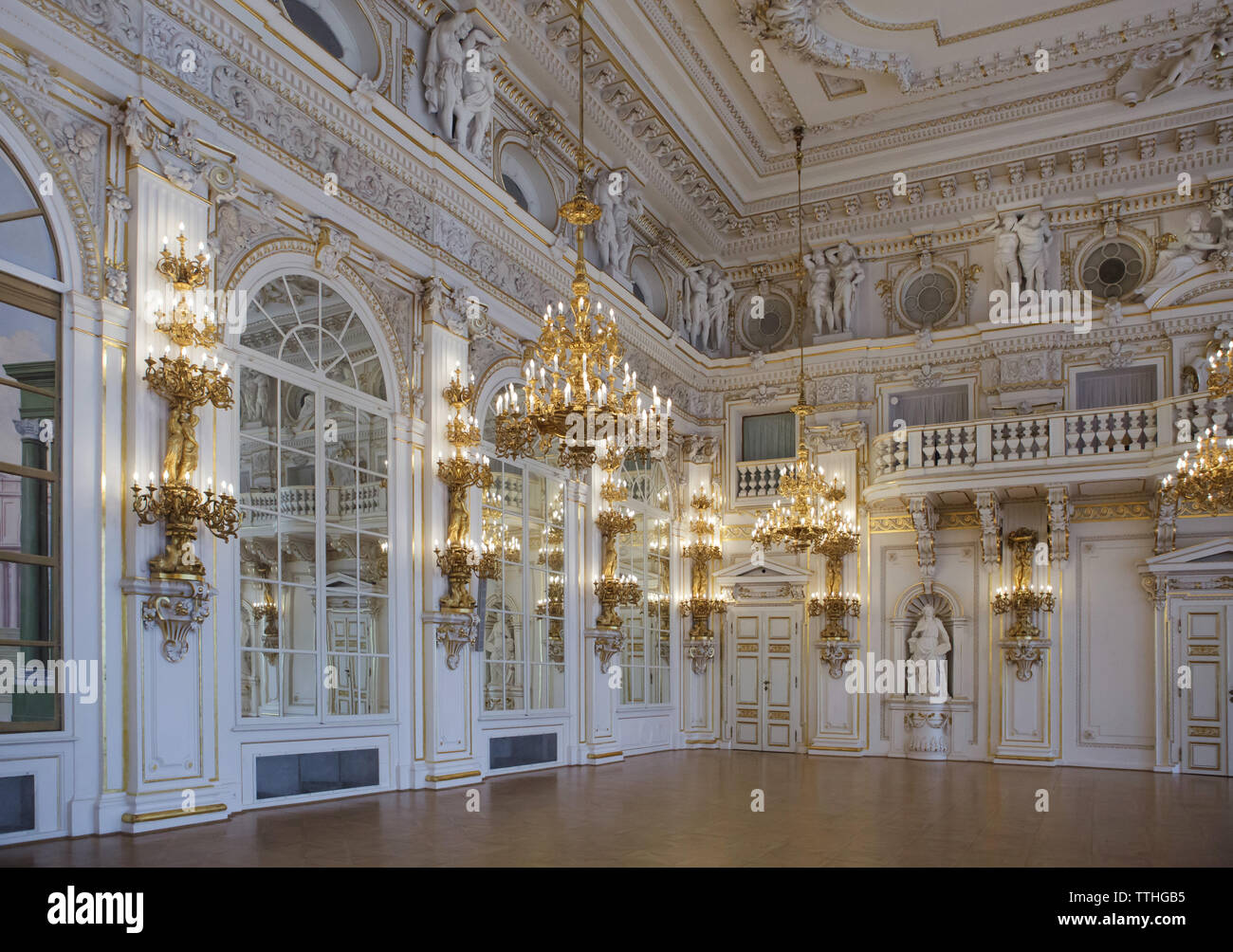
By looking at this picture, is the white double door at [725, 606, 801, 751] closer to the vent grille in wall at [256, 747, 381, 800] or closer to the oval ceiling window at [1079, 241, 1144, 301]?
the oval ceiling window at [1079, 241, 1144, 301]

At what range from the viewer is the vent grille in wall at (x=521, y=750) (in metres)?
11.9

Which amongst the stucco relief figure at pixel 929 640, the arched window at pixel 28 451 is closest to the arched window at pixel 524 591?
the arched window at pixel 28 451

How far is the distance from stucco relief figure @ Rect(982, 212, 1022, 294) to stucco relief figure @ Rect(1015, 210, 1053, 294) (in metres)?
0.08

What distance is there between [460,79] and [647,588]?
26.1ft

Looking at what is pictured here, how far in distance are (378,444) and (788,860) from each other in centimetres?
568

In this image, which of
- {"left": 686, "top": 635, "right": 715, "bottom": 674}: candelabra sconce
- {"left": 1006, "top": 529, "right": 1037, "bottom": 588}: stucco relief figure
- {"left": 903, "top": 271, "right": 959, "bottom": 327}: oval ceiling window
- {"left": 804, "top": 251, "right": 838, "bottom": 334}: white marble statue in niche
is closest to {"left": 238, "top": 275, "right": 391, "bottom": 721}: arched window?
{"left": 686, "top": 635, "right": 715, "bottom": 674}: candelabra sconce

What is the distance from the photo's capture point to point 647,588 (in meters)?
16.1

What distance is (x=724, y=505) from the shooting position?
17750mm

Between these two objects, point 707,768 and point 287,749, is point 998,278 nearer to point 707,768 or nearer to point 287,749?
point 707,768

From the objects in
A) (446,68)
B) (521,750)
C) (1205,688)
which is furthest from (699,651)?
(446,68)

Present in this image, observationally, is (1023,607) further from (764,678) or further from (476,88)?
(476,88)

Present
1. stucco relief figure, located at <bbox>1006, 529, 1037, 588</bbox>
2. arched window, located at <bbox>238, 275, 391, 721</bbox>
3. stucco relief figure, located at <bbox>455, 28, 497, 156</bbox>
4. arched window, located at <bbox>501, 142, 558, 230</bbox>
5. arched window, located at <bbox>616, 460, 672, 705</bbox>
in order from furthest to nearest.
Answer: arched window, located at <bbox>616, 460, 672, 705</bbox>
stucco relief figure, located at <bbox>1006, 529, 1037, 588</bbox>
arched window, located at <bbox>501, 142, 558, 230</bbox>
stucco relief figure, located at <bbox>455, 28, 497, 156</bbox>
arched window, located at <bbox>238, 275, 391, 721</bbox>

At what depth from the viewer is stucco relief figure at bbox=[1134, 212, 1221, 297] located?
48.6 ft

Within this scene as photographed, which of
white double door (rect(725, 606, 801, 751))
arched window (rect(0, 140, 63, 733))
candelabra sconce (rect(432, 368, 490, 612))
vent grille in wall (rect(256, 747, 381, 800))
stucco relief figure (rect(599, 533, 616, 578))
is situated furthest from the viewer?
white double door (rect(725, 606, 801, 751))
